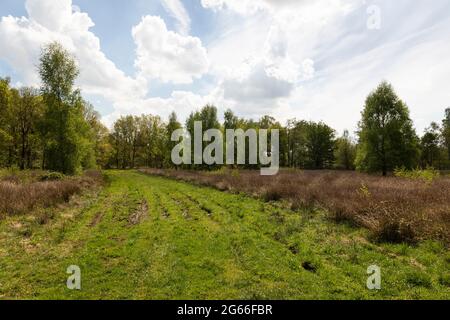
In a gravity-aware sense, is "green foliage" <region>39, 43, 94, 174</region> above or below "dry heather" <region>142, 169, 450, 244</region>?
above

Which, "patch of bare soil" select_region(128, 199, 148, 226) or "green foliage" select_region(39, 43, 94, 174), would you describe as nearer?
"patch of bare soil" select_region(128, 199, 148, 226)

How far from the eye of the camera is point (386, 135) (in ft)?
109

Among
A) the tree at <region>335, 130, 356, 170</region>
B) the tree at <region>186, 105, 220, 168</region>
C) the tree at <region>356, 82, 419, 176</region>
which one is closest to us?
the tree at <region>356, 82, 419, 176</region>

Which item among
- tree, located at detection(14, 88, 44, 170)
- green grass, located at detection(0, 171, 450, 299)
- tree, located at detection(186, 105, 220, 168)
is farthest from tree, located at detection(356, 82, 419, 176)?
tree, located at detection(14, 88, 44, 170)

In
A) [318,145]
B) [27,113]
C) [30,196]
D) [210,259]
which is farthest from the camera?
[318,145]

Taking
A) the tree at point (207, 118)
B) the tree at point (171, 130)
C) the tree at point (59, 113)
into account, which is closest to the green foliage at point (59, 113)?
the tree at point (59, 113)

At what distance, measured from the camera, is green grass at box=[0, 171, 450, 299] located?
605cm

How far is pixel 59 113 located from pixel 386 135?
115 ft

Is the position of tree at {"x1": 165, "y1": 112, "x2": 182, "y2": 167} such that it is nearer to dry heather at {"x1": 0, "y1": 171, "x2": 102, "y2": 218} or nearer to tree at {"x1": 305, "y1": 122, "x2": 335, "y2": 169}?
tree at {"x1": 305, "y1": 122, "x2": 335, "y2": 169}

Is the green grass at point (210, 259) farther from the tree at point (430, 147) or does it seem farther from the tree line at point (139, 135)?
the tree at point (430, 147)

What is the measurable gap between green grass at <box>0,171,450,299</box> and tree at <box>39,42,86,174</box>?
1696cm

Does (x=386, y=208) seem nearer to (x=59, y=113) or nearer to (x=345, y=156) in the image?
(x=59, y=113)

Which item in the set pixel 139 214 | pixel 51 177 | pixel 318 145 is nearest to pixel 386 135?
pixel 139 214

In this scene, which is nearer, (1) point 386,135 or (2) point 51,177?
(2) point 51,177
